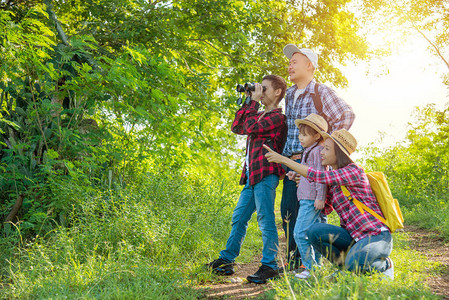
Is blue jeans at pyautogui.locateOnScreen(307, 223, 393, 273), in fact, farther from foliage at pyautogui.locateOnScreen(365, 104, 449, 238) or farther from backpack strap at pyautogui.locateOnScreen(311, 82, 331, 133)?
foliage at pyautogui.locateOnScreen(365, 104, 449, 238)

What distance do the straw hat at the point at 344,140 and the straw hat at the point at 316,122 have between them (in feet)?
0.43

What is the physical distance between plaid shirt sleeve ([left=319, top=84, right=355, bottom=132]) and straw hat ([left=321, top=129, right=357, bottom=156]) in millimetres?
332

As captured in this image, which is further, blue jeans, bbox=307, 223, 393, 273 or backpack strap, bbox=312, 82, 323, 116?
backpack strap, bbox=312, 82, 323, 116

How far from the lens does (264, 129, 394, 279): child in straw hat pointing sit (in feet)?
10.3

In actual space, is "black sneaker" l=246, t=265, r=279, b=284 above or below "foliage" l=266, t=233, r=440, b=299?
below

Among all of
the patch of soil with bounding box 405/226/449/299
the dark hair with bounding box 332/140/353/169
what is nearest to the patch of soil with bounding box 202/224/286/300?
the dark hair with bounding box 332/140/353/169

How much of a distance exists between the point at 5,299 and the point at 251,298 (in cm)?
194

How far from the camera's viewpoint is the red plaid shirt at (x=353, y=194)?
3285 millimetres

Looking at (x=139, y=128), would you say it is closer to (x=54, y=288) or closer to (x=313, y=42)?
(x=54, y=288)

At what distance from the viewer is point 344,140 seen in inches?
137

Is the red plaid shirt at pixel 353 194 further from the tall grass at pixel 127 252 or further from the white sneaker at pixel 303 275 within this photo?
the tall grass at pixel 127 252

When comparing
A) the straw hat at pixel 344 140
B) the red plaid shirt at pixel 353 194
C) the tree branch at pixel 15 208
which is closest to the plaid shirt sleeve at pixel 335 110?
the straw hat at pixel 344 140

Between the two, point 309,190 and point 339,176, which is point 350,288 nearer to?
point 339,176

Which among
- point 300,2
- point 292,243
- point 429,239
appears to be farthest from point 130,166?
point 300,2
